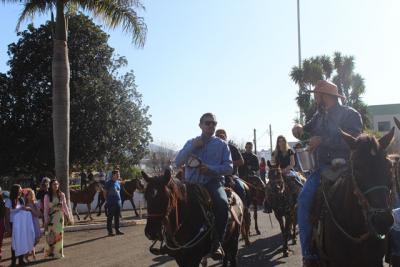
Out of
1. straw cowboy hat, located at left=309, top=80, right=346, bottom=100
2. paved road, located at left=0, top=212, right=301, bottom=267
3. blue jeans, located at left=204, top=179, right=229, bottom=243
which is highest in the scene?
straw cowboy hat, located at left=309, top=80, right=346, bottom=100

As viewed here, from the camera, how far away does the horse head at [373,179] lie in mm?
3965

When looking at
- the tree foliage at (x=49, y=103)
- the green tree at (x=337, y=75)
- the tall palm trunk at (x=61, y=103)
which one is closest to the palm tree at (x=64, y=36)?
the tall palm trunk at (x=61, y=103)

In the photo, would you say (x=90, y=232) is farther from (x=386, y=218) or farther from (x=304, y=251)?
(x=386, y=218)

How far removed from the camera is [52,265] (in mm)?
11648

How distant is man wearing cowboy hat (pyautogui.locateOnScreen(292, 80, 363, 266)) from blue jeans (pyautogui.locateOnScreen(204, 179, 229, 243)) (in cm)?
155

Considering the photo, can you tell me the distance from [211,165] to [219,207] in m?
0.60

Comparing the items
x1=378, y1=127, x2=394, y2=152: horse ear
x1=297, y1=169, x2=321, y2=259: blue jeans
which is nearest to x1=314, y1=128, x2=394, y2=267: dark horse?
x1=378, y1=127, x2=394, y2=152: horse ear

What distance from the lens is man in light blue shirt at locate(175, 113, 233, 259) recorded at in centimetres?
684

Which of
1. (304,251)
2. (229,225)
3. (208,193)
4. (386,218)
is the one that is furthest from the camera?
(229,225)

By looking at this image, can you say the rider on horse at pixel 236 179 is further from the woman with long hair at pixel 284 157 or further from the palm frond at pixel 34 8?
the palm frond at pixel 34 8

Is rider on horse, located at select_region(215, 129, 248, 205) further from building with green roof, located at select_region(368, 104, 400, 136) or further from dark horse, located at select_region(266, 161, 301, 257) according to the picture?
building with green roof, located at select_region(368, 104, 400, 136)

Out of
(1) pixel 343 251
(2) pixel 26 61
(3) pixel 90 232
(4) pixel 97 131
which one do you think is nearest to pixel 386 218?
(1) pixel 343 251

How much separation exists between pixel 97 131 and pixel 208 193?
26217mm

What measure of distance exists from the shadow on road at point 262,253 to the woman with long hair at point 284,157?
196 centimetres
